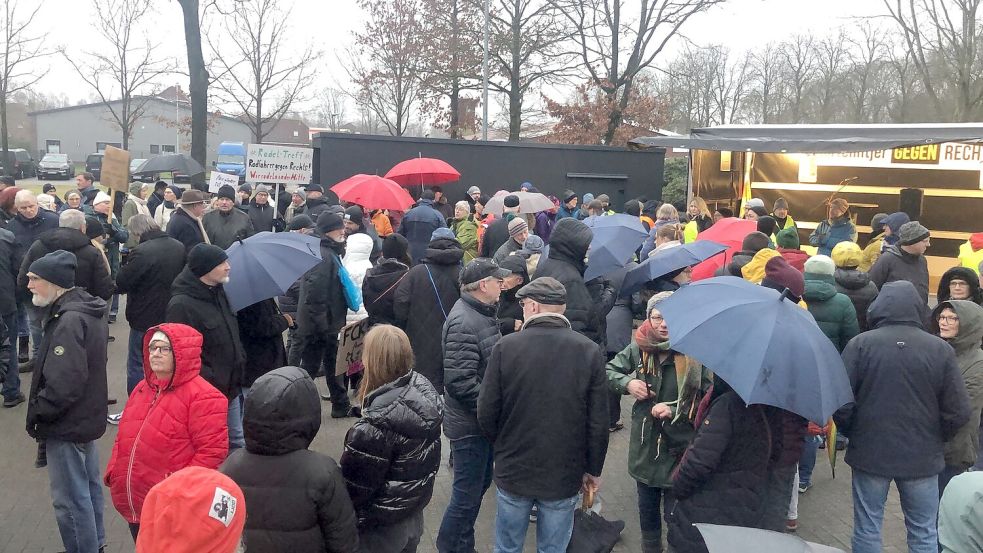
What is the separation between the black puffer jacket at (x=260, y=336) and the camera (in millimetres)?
5531

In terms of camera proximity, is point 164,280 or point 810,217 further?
point 810,217

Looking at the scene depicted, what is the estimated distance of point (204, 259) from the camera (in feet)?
16.0

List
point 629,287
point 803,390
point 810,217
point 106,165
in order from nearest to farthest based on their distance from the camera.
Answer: point 803,390 → point 629,287 → point 106,165 → point 810,217

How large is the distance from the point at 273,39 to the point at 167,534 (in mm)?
31349

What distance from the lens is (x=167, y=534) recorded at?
83.2 inches

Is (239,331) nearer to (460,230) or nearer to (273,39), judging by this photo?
(460,230)

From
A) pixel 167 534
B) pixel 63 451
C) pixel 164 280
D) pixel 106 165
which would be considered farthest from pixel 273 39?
pixel 167 534

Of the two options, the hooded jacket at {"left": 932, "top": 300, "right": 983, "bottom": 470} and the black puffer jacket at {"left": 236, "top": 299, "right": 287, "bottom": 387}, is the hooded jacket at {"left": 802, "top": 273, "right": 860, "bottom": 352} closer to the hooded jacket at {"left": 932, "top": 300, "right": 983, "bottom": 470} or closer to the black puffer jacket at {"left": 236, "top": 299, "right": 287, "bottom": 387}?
the hooded jacket at {"left": 932, "top": 300, "right": 983, "bottom": 470}

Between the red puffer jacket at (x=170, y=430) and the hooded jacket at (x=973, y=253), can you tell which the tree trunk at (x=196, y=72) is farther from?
the hooded jacket at (x=973, y=253)

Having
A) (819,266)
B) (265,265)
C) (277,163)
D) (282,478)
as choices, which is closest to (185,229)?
(265,265)

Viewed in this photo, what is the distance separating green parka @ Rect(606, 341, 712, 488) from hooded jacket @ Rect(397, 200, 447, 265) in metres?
6.19

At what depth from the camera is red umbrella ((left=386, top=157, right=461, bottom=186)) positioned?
44.0 ft

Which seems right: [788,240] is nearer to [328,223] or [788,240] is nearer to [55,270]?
[328,223]

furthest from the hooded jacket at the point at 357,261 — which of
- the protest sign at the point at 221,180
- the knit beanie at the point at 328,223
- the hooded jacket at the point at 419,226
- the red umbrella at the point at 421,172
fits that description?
the red umbrella at the point at 421,172
